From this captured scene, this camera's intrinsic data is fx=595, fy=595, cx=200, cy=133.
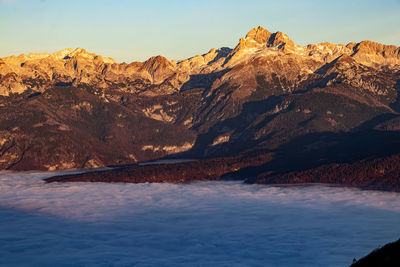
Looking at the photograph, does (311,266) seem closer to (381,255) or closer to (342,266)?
(342,266)

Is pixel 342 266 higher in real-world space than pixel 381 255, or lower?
lower

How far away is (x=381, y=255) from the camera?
83188 millimetres

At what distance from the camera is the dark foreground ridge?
260ft

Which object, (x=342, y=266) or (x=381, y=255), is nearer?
(x=381, y=255)

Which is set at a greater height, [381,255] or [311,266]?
[381,255]

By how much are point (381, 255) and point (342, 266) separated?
112016 millimetres

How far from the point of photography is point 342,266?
190m

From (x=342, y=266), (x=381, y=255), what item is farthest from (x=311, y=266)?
(x=381, y=255)

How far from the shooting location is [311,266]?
7800 inches

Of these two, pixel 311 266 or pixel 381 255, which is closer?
pixel 381 255

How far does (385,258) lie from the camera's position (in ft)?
266

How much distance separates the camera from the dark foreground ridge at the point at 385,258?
79.3 m

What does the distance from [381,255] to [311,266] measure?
119 meters
